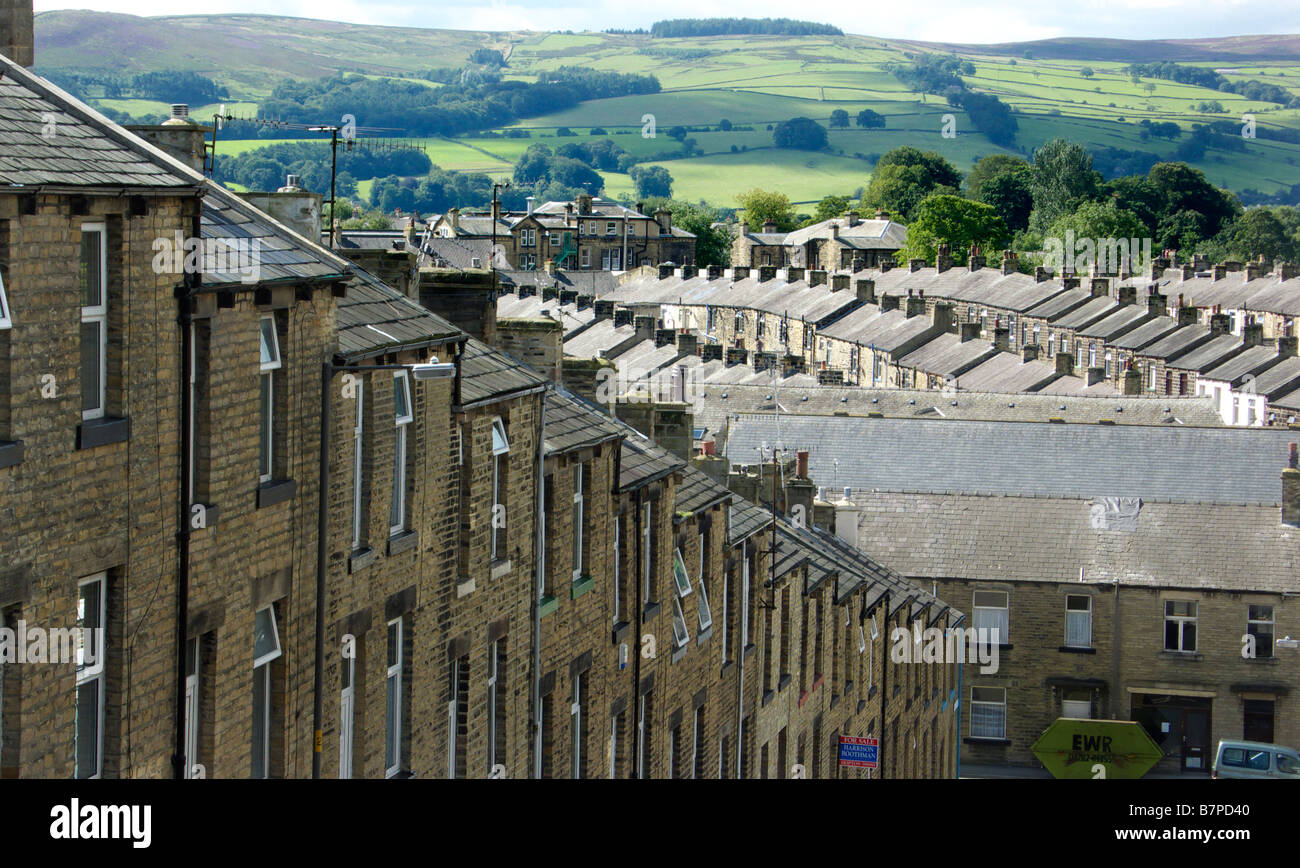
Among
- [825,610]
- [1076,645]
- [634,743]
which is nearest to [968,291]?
[1076,645]

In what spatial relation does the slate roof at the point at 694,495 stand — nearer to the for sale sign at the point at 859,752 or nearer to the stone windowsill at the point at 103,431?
the for sale sign at the point at 859,752

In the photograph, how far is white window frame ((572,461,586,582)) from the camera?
19.4 m

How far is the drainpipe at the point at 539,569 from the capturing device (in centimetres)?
1775

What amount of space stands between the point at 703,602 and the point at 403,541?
1073 cm

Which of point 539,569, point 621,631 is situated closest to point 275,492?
point 539,569

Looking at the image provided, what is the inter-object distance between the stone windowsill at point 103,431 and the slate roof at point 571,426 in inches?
301

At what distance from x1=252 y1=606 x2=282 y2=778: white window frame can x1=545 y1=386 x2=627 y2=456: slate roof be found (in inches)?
220

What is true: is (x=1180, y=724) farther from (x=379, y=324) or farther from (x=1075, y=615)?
(x=379, y=324)

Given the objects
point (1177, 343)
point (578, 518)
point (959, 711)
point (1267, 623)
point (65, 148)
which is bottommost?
point (959, 711)

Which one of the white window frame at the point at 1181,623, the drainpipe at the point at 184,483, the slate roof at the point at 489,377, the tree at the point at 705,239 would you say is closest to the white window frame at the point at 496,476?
the slate roof at the point at 489,377

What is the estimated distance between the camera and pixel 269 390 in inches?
499

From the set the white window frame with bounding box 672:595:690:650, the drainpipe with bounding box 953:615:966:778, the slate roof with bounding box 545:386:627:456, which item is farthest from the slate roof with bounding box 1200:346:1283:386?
the slate roof with bounding box 545:386:627:456

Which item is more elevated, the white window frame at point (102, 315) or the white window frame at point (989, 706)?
the white window frame at point (102, 315)
